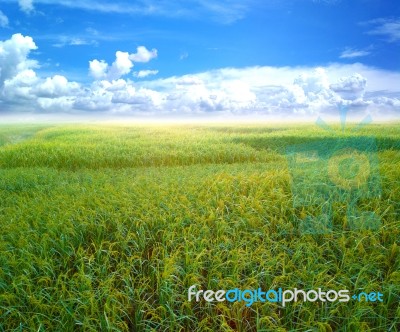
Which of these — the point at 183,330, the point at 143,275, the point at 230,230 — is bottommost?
the point at 183,330

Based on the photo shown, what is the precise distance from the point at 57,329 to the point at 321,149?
1421cm

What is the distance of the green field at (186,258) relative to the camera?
3285mm

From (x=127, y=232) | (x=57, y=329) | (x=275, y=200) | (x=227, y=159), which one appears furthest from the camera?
(x=227, y=159)

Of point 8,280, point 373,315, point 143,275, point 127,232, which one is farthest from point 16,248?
point 373,315

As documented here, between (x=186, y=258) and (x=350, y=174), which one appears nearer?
(x=186, y=258)

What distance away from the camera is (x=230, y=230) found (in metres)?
4.61

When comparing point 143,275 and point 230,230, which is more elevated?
point 230,230

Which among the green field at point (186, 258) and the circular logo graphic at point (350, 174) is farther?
the circular logo graphic at point (350, 174)

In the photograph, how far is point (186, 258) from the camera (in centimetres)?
387

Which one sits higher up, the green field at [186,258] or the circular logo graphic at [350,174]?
the circular logo graphic at [350,174]

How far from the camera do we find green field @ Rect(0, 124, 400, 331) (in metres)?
3.29

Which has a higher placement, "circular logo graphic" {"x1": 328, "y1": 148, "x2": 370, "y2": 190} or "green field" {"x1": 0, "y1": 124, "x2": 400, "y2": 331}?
"circular logo graphic" {"x1": 328, "y1": 148, "x2": 370, "y2": 190}

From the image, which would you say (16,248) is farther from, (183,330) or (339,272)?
(339,272)

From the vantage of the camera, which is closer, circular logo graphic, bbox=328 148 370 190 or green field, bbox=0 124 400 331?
green field, bbox=0 124 400 331
